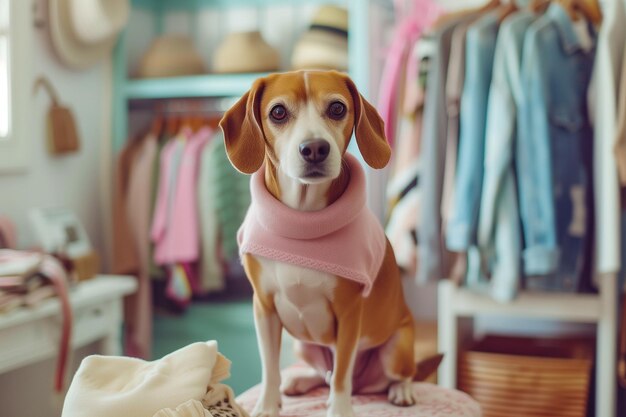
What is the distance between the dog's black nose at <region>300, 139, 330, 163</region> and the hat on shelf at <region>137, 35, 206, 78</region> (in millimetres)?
2214

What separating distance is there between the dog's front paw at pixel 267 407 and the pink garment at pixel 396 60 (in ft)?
5.22

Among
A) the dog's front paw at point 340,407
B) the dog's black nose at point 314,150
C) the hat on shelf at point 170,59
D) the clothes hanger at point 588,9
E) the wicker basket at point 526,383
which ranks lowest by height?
the wicker basket at point 526,383

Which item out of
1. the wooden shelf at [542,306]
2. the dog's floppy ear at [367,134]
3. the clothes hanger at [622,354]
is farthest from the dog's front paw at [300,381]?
the clothes hanger at [622,354]

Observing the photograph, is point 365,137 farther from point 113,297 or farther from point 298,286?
point 113,297

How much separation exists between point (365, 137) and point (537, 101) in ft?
4.08

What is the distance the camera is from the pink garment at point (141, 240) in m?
3.13

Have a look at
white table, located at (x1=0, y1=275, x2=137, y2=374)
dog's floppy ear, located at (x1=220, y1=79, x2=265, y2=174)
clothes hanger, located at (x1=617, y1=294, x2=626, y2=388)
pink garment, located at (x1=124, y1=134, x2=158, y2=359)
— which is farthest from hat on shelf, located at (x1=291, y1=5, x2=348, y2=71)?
dog's floppy ear, located at (x1=220, y1=79, x2=265, y2=174)

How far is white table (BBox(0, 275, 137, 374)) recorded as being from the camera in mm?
2146

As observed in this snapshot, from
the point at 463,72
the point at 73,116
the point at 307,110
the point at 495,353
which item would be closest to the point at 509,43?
the point at 463,72

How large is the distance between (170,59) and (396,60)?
101 cm

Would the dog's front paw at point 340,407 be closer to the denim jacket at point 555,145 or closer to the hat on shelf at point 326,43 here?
the denim jacket at point 555,145

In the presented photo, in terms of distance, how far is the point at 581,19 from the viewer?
8.08 ft

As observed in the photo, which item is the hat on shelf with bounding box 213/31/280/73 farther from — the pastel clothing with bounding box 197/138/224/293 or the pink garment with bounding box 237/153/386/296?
the pink garment with bounding box 237/153/386/296

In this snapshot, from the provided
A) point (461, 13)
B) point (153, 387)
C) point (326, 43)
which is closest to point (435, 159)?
point (461, 13)
